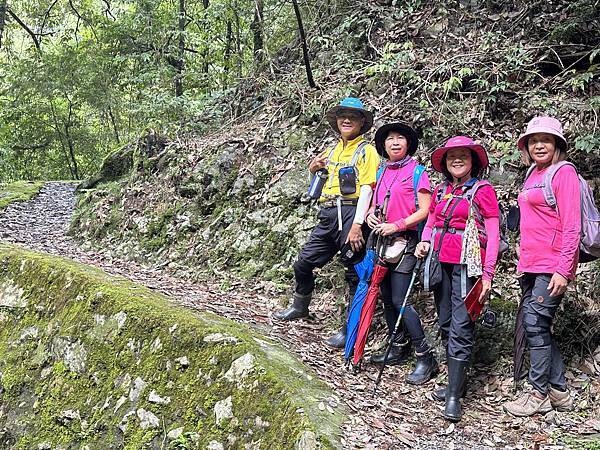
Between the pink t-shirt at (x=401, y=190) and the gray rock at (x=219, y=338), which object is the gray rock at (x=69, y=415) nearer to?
the gray rock at (x=219, y=338)

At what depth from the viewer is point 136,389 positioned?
14.9ft

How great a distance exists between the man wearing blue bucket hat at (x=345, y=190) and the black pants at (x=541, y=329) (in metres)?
1.60

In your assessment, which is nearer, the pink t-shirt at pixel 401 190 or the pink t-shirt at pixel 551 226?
the pink t-shirt at pixel 551 226

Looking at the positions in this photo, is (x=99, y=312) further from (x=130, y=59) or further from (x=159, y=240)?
(x=130, y=59)

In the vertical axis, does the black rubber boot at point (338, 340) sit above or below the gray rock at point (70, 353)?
below

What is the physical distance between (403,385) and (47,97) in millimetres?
17008

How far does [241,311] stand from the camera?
5.95 m

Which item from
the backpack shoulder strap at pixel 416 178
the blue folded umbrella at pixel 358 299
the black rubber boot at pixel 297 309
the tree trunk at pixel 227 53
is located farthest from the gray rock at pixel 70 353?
the tree trunk at pixel 227 53

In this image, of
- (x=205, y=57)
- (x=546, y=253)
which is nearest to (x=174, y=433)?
(x=546, y=253)

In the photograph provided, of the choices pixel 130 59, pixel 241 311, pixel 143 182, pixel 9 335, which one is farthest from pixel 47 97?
pixel 241 311

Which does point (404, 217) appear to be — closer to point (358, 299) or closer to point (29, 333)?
point (358, 299)

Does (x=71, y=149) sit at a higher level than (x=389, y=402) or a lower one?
higher

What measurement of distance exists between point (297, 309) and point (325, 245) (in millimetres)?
935

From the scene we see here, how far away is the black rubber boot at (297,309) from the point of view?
572 cm
